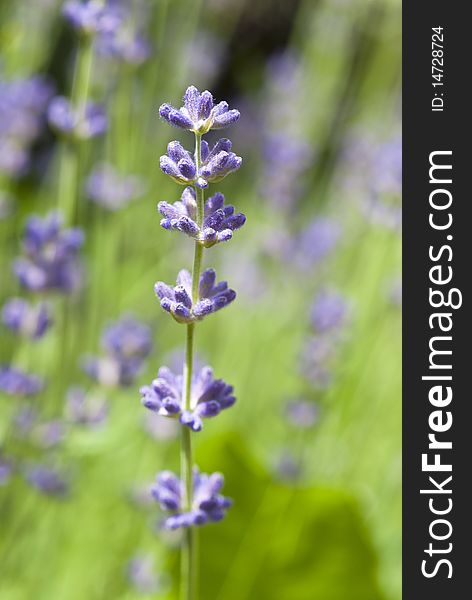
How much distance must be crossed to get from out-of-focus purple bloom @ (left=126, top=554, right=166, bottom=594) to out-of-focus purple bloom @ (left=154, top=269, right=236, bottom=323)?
0.75 metres

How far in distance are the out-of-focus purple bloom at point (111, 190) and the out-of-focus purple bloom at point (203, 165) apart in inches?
32.0

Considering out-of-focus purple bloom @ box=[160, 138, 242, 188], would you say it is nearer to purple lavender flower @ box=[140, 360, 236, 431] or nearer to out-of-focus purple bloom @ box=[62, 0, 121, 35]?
purple lavender flower @ box=[140, 360, 236, 431]

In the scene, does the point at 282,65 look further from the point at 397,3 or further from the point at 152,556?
the point at 152,556

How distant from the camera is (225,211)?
60cm

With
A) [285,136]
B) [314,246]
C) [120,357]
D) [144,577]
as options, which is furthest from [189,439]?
[285,136]

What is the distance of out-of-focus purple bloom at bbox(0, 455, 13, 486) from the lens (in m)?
0.95

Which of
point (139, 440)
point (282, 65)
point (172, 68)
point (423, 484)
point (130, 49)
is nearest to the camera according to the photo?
point (423, 484)

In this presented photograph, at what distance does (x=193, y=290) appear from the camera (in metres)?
0.59

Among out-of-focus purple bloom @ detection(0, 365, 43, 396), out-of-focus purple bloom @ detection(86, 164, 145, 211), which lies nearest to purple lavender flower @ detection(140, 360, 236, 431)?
out-of-focus purple bloom @ detection(0, 365, 43, 396)

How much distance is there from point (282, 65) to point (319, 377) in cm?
113

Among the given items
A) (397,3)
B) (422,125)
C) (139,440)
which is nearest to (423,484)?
(422,125)

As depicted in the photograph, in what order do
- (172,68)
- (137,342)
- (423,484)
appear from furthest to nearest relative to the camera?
(172,68), (137,342), (423,484)

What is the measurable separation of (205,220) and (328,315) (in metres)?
0.77

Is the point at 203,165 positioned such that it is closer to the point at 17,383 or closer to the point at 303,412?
the point at 17,383
